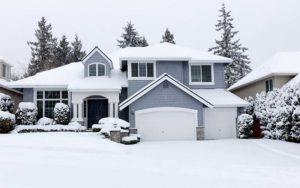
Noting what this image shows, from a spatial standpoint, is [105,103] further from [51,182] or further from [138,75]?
[51,182]

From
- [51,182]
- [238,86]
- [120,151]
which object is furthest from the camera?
[238,86]

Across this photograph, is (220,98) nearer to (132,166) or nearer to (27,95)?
(27,95)

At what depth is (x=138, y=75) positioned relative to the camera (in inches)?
956

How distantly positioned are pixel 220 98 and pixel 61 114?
11.1 meters

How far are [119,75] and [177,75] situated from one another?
449 centimetres

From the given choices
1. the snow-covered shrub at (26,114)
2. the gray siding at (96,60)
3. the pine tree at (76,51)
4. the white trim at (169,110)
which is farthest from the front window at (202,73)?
the pine tree at (76,51)

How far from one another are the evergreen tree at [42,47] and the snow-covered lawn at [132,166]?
31.3 metres

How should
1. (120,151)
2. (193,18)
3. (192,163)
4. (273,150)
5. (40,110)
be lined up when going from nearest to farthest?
(192,163) → (120,151) → (273,150) → (40,110) → (193,18)

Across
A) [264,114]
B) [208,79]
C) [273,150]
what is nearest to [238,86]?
[208,79]

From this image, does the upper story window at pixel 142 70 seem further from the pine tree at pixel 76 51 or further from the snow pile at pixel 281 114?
the pine tree at pixel 76 51

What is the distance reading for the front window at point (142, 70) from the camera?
79.8 feet

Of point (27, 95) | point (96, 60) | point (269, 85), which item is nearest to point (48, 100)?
point (27, 95)

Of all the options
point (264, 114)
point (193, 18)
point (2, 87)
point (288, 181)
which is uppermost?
point (193, 18)

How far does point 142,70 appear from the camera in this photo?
24.5 meters
